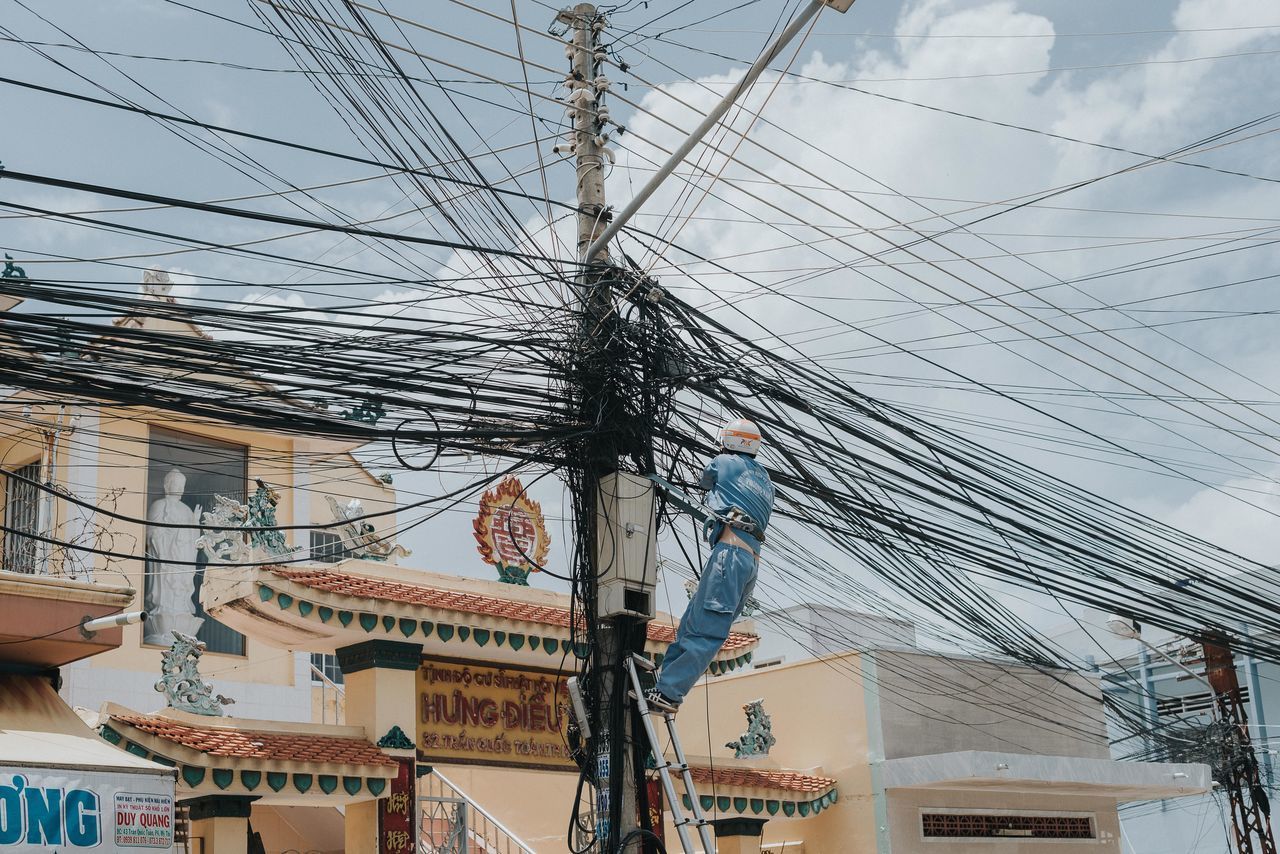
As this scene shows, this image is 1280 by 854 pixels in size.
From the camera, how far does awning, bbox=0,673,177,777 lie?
10555 millimetres

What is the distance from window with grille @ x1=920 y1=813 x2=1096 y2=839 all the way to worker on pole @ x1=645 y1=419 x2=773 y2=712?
9.87 metres

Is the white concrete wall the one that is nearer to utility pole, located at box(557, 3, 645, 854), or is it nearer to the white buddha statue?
the white buddha statue

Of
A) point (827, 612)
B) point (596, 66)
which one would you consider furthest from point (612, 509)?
point (827, 612)

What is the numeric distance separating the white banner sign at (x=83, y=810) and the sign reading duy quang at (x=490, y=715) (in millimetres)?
3146

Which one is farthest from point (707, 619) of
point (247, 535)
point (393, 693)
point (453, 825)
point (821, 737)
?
point (821, 737)

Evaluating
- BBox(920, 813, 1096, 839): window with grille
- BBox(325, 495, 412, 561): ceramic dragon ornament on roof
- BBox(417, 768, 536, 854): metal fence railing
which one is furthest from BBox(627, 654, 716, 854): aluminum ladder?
BBox(920, 813, 1096, 839): window with grille

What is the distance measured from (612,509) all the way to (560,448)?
22.8 inches

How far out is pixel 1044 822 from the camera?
63.5 feet

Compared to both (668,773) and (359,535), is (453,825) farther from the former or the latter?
(668,773)

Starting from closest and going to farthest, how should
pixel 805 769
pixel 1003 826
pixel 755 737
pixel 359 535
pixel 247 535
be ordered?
pixel 247 535 → pixel 359 535 → pixel 755 737 → pixel 805 769 → pixel 1003 826

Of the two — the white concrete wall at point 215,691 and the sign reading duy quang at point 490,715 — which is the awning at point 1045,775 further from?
the white concrete wall at point 215,691

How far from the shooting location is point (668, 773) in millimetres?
8750

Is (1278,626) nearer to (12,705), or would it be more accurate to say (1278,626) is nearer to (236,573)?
(236,573)

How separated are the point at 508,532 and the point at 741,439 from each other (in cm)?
557
